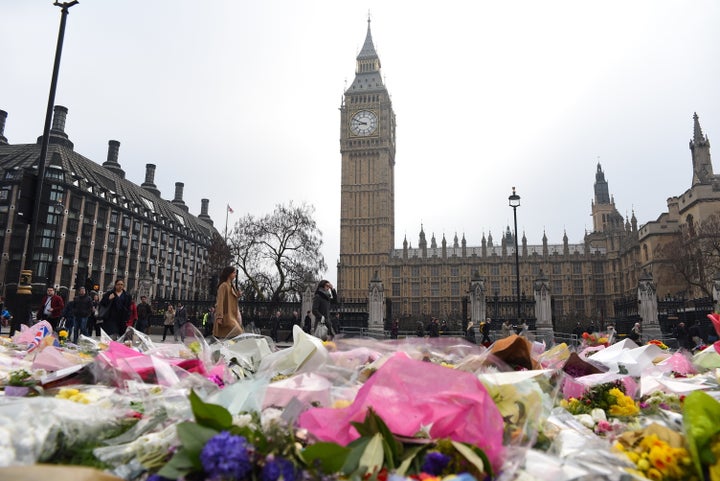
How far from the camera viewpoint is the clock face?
2763 inches

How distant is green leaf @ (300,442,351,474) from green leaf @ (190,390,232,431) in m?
0.31

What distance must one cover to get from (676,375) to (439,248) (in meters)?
70.6

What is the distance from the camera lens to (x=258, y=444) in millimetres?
1560

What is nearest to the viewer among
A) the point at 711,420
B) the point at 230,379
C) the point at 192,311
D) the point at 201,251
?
the point at 711,420

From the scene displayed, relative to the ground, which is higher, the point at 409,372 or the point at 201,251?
the point at 201,251

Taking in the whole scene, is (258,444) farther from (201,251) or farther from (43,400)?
(201,251)

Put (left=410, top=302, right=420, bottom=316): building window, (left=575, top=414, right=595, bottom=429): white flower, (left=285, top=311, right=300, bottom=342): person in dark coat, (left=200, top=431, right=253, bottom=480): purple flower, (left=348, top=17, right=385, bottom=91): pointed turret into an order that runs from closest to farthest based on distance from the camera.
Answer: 1. (left=200, top=431, right=253, bottom=480): purple flower
2. (left=575, top=414, right=595, bottom=429): white flower
3. (left=285, top=311, right=300, bottom=342): person in dark coat
4. (left=410, top=302, right=420, bottom=316): building window
5. (left=348, top=17, right=385, bottom=91): pointed turret

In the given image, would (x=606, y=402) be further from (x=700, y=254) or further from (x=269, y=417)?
(x=700, y=254)

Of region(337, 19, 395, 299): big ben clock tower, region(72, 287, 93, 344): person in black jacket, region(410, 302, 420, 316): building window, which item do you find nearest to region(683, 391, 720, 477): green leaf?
region(72, 287, 93, 344): person in black jacket

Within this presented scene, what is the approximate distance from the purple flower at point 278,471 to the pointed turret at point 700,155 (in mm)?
52468

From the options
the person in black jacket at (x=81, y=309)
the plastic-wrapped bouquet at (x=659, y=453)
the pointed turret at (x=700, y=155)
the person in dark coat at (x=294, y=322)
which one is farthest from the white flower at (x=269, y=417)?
the pointed turret at (x=700, y=155)

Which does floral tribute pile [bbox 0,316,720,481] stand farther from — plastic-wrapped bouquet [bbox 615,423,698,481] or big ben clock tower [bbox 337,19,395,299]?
big ben clock tower [bbox 337,19,395,299]

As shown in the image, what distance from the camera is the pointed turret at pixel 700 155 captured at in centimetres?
4379

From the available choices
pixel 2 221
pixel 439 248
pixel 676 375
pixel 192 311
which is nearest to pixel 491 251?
pixel 439 248
